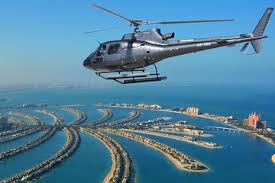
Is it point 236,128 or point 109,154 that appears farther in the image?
point 236,128

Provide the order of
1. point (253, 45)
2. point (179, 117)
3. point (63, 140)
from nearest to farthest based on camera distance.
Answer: point (253, 45) < point (63, 140) < point (179, 117)

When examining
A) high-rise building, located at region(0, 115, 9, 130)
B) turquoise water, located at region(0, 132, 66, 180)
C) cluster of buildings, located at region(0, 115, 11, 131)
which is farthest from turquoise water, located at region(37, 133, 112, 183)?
high-rise building, located at region(0, 115, 9, 130)

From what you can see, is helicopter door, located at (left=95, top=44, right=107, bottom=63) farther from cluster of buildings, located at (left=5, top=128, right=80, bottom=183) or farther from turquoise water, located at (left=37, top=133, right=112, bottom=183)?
cluster of buildings, located at (left=5, top=128, right=80, bottom=183)

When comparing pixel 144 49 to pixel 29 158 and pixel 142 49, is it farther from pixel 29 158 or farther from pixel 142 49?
pixel 29 158

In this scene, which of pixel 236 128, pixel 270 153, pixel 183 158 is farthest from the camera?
pixel 236 128

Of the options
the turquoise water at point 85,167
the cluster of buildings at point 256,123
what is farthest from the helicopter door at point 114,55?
the cluster of buildings at point 256,123

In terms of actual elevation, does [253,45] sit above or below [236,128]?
above

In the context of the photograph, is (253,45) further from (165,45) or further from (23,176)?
(23,176)

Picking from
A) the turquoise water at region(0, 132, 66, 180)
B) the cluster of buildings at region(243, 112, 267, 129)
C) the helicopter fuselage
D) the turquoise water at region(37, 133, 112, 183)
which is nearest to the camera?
the helicopter fuselage

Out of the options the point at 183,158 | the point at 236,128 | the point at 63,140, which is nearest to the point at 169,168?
the point at 183,158
